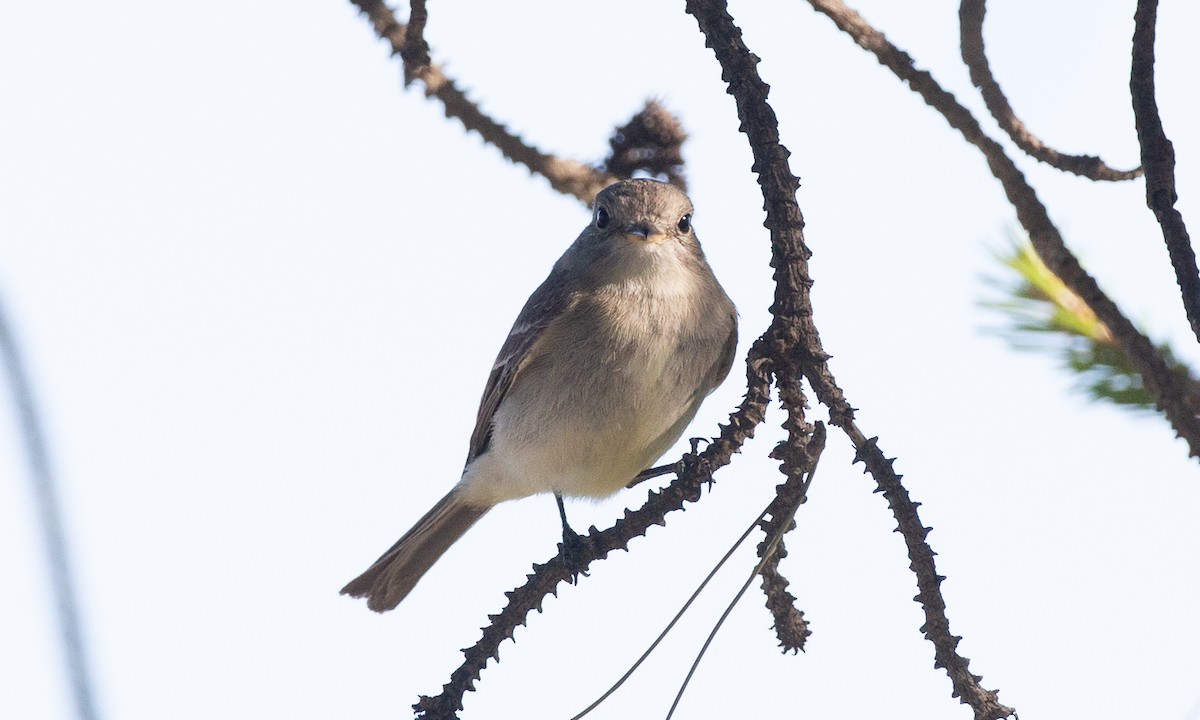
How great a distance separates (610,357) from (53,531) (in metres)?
3.07

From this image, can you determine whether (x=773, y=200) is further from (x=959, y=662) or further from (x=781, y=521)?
(x=959, y=662)

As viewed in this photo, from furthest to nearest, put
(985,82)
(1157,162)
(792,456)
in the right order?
1. (985,82)
2. (792,456)
3. (1157,162)

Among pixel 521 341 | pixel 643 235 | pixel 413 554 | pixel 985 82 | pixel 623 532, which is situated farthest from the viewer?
pixel 413 554

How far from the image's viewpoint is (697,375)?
4629mm

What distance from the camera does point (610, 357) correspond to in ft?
15.4

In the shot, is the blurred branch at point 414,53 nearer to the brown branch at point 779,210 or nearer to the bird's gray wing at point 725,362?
the brown branch at point 779,210

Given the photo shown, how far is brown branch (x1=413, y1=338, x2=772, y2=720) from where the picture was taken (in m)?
3.06

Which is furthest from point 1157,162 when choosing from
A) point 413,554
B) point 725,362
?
point 413,554

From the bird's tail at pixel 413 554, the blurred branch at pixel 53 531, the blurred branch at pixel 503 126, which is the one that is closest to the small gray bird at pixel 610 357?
the bird's tail at pixel 413 554

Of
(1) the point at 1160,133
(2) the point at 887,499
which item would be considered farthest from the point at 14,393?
(1) the point at 1160,133

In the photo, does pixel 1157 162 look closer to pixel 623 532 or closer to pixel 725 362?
pixel 623 532

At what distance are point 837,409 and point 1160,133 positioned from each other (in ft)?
2.94

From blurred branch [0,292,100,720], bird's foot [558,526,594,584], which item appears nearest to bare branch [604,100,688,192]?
bird's foot [558,526,594,584]

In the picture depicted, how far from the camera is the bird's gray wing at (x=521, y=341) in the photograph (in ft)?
16.3
